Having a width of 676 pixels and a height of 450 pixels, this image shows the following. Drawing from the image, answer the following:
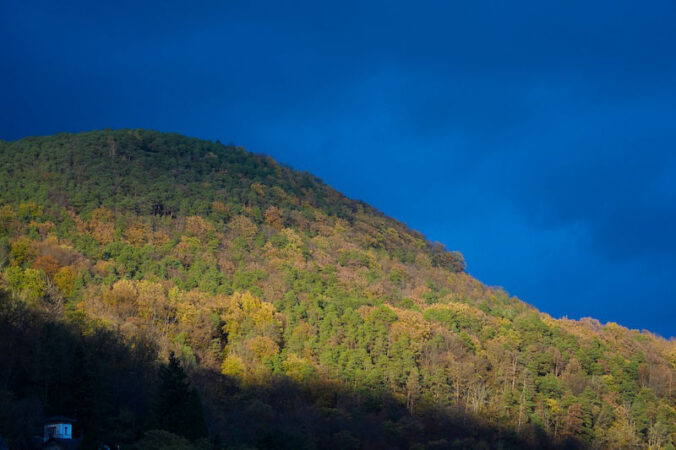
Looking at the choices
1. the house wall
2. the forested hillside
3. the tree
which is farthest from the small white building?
the tree

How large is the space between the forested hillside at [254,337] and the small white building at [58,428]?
2.98 ft

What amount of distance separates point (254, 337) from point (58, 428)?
26414 mm

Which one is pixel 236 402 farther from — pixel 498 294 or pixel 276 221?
pixel 498 294

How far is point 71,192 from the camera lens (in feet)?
250

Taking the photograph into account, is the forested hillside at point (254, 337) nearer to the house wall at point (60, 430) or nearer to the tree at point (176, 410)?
the tree at point (176, 410)

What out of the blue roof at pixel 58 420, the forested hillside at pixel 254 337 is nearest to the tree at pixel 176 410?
the forested hillside at pixel 254 337

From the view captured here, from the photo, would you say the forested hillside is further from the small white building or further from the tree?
the small white building

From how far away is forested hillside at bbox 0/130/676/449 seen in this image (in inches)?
1533

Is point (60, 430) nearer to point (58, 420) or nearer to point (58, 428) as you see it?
point (58, 428)

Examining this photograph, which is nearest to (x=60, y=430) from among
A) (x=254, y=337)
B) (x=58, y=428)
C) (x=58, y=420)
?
(x=58, y=428)

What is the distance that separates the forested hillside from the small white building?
2.98ft

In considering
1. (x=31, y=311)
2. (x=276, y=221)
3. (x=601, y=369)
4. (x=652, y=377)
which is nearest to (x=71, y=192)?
(x=276, y=221)

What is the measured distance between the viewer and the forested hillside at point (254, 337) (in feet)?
128

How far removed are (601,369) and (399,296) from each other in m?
21.6
